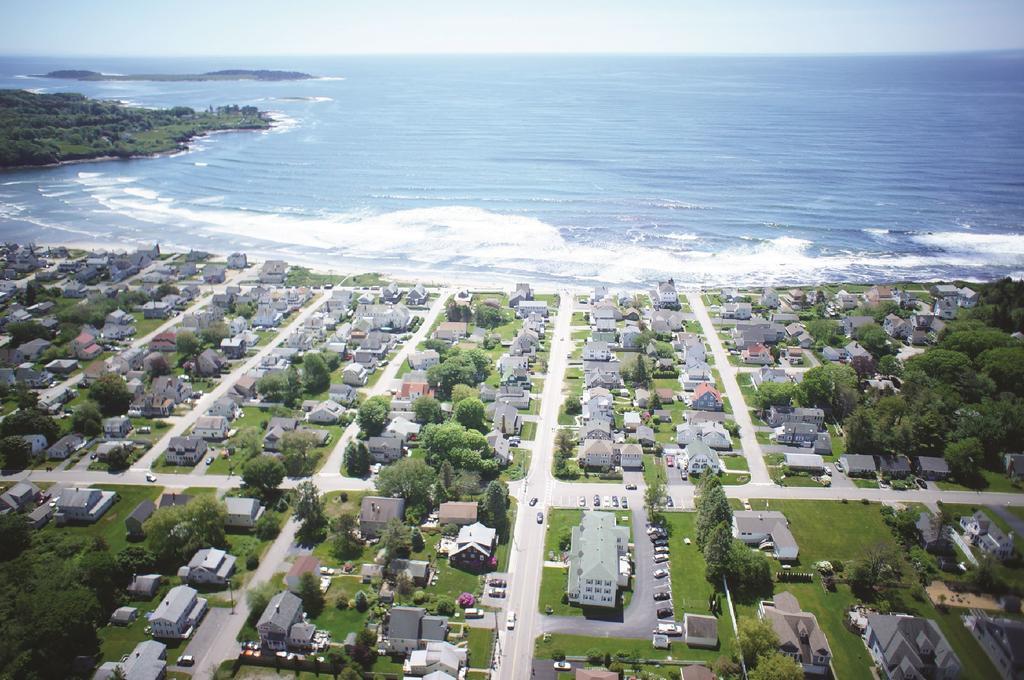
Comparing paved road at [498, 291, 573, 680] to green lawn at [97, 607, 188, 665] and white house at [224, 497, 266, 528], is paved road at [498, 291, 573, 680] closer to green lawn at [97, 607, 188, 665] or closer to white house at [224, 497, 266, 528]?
green lawn at [97, 607, 188, 665]

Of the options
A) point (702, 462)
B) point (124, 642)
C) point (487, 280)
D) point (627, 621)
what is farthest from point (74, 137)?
point (627, 621)

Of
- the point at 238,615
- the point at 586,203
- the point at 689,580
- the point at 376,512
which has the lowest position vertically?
the point at 238,615

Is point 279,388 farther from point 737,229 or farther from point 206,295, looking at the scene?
point 737,229

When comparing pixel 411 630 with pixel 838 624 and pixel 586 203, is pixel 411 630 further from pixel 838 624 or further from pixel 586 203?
pixel 586 203

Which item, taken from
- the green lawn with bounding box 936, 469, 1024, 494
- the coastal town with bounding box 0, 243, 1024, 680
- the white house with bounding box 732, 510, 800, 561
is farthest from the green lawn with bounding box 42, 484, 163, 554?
the green lawn with bounding box 936, 469, 1024, 494

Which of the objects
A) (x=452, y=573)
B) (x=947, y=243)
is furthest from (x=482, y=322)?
(x=947, y=243)
